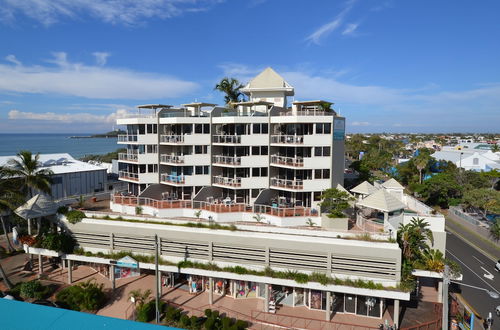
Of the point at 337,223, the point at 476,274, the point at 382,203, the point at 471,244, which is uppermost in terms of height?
the point at 382,203

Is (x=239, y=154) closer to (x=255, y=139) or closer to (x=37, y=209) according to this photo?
(x=255, y=139)

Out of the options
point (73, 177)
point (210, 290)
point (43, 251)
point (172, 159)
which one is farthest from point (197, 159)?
point (73, 177)

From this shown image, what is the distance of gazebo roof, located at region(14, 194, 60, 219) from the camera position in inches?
1071

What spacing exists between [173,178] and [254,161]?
29.1ft

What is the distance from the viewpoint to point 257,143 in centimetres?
3005

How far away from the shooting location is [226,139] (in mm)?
30797

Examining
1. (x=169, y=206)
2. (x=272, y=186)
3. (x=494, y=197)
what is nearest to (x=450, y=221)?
(x=494, y=197)

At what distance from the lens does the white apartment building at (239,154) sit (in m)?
28.7

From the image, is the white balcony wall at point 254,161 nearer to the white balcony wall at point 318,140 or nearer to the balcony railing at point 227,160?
the balcony railing at point 227,160

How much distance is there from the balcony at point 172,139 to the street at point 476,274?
29.7 meters

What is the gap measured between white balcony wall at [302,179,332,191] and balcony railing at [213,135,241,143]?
25.7ft

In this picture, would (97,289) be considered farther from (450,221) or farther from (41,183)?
(450,221)

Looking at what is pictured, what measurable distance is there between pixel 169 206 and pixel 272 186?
1000 cm

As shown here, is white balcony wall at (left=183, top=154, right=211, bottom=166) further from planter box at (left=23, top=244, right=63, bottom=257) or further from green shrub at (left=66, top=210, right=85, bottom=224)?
planter box at (left=23, top=244, right=63, bottom=257)
